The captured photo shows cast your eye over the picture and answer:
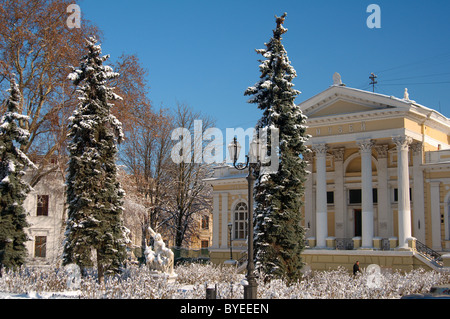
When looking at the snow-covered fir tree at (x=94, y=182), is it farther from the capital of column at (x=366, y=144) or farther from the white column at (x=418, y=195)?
the white column at (x=418, y=195)

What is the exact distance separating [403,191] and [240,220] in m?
12.3

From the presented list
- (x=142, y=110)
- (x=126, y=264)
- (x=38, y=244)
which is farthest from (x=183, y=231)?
(x=126, y=264)

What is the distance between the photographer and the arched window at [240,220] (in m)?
36.6

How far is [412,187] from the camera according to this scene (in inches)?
1184

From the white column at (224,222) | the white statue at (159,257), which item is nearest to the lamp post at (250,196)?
the white statue at (159,257)

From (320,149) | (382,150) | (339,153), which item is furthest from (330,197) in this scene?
(382,150)

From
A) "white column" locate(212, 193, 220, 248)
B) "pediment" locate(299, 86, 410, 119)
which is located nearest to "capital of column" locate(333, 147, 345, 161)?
"pediment" locate(299, 86, 410, 119)

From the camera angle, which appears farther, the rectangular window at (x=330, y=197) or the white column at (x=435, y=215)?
the rectangular window at (x=330, y=197)

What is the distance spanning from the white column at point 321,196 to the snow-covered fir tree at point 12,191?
15.5 metres

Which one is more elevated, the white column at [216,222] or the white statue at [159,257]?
the white column at [216,222]

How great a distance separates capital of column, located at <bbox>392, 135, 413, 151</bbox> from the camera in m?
28.2

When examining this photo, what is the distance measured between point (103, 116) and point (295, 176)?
739cm

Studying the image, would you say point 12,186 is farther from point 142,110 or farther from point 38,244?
point 38,244

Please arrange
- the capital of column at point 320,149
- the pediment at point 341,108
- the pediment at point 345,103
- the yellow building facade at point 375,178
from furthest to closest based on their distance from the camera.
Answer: the capital of column at point 320,149
the pediment at point 341,108
the pediment at point 345,103
the yellow building facade at point 375,178
